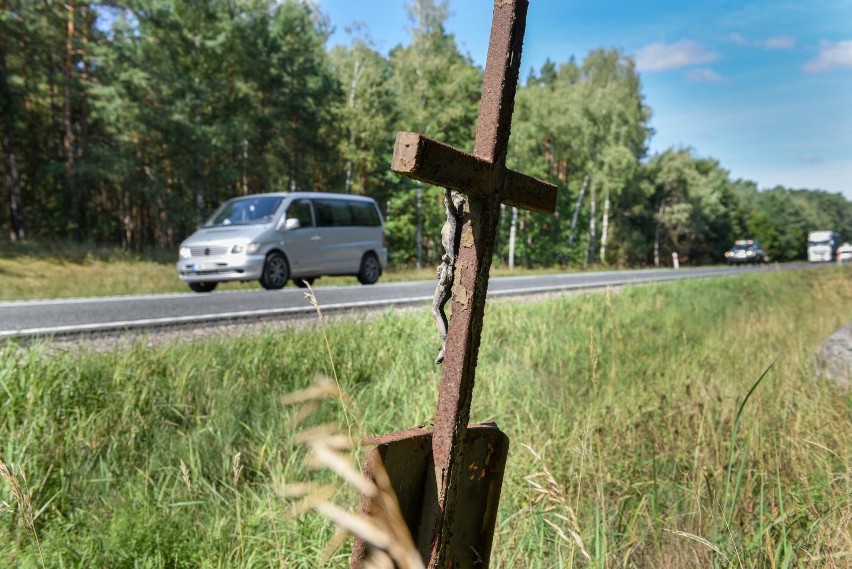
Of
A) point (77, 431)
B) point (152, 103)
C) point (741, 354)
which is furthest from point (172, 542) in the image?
point (152, 103)

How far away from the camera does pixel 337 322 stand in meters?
5.63

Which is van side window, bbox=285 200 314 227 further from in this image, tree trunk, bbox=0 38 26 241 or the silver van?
tree trunk, bbox=0 38 26 241

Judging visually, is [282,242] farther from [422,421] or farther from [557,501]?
[557,501]

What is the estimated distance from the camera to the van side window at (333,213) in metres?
11.9

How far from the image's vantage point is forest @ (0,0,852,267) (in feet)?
69.2

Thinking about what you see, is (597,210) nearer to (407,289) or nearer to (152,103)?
(152,103)

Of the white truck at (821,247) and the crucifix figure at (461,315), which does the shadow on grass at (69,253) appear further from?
the white truck at (821,247)

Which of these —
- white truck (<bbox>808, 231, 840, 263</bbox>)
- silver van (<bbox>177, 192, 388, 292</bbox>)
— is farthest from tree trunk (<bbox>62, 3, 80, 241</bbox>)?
white truck (<bbox>808, 231, 840, 263</bbox>)

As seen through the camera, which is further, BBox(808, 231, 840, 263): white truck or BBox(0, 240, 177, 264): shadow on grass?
BBox(808, 231, 840, 263): white truck

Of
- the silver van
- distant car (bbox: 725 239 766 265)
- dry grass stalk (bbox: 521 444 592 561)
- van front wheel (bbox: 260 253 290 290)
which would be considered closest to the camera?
dry grass stalk (bbox: 521 444 592 561)

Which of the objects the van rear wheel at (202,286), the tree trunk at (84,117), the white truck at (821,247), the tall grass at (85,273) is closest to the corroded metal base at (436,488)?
the tall grass at (85,273)

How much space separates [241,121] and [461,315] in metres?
24.3

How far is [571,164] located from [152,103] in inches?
1020

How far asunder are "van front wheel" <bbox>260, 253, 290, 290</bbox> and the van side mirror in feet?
1.62
